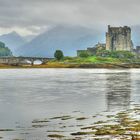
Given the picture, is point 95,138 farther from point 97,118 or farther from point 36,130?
point 97,118

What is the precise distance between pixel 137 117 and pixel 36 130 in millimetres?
11495

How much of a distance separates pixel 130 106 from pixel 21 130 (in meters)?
20.6

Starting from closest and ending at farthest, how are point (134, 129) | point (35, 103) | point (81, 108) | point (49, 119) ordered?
point (134, 129)
point (49, 119)
point (81, 108)
point (35, 103)

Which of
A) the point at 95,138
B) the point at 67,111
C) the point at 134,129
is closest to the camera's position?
the point at 95,138

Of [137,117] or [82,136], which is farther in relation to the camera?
[137,117]

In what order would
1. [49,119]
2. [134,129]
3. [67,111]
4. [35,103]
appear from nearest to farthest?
[134,129]
[49,119]
[67,111]
[35,103]

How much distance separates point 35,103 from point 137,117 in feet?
58.5

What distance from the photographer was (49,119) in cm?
3909

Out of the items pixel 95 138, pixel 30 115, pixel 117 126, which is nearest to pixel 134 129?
pixel 117 126

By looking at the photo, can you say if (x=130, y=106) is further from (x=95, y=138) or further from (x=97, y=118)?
(x=95, y=138)

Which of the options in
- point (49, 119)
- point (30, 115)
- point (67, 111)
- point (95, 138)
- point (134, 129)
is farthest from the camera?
point (67, 111)

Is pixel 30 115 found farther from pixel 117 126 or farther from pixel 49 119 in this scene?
pixel 117 126

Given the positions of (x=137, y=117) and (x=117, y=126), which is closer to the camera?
(x=117, y=126)

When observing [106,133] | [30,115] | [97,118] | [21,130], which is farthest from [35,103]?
[106,133]
